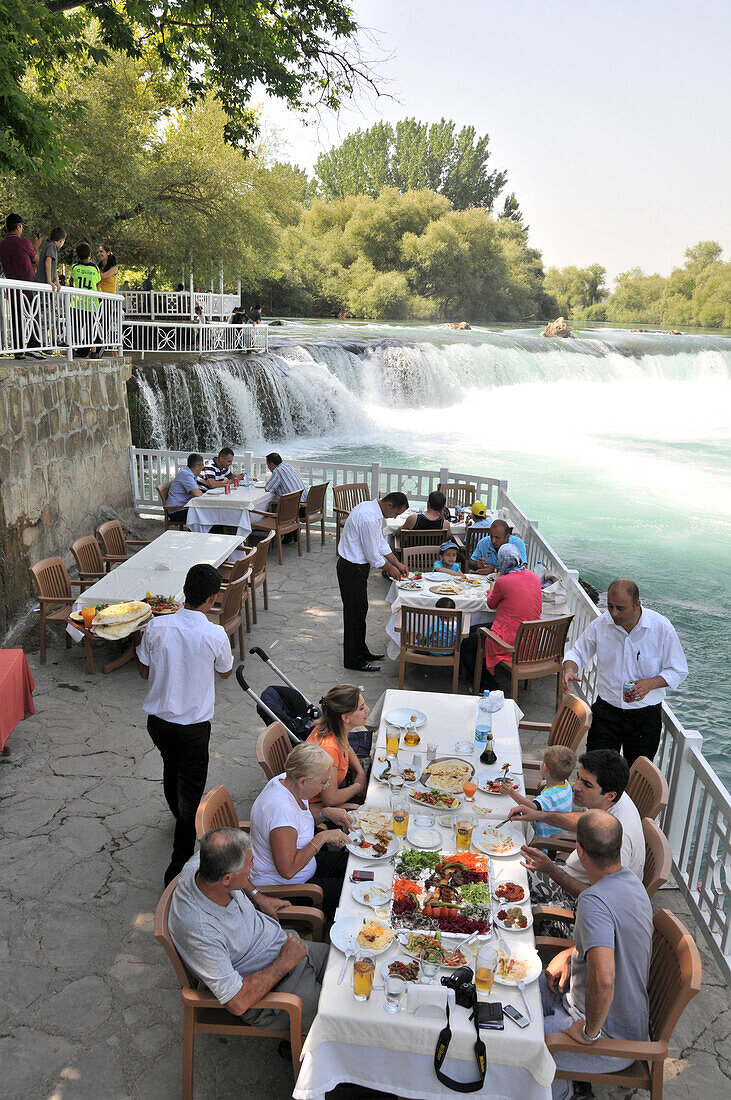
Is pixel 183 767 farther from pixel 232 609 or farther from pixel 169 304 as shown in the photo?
pixel 169 304

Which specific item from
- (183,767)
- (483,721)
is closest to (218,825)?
(183,767)

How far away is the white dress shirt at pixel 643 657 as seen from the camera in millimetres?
4703

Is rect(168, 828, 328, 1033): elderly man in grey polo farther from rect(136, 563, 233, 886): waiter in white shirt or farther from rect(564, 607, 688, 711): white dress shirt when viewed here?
rect(564, 607, 688, 711): white dress shirt

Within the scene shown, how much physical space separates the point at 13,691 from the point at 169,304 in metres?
18.5

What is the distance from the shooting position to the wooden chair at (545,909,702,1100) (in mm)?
2742

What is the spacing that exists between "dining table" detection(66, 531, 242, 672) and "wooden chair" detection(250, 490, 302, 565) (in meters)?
1.39

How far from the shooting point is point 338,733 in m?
4.25

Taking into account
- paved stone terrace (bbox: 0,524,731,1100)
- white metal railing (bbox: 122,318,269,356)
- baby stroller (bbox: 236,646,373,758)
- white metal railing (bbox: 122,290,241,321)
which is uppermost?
white metal railing (bbox: 122,290,241,321)

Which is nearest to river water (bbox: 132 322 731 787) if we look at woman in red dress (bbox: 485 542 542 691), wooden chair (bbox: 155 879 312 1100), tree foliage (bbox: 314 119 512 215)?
woman in red dress (bbox: 485 542 542 691)

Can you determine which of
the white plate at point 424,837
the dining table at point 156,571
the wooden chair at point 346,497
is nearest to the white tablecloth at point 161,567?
the dining table at point 156,571

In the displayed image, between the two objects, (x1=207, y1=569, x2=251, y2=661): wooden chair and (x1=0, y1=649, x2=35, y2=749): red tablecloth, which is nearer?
(x1=0, y1=649, x2=35, y2=749): red tablecloth

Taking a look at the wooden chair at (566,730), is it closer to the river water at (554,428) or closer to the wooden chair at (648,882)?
the wooden chair at (648,882)

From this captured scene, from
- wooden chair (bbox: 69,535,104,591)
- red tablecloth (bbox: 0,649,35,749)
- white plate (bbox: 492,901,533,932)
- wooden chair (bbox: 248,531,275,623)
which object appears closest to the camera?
white plate (bbox: 492,901,533,932)

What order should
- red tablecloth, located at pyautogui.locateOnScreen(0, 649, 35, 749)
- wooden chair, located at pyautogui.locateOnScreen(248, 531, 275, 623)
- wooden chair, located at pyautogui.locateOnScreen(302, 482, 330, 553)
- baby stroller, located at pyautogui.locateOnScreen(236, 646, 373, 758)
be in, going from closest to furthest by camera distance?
baby stroller, located at pyautogui.locateOnScreen(236, 646, 373, 758)
red tablecloth, located at pyautogui.locateOnScreen(0, 649, 35, 749)
wooden chair, located at pyautogui.locateOnScreen(248, 531, 275, 623)
wooden chair, located at pyautogui.locateOnScreen(302, 482, 330, 553)
